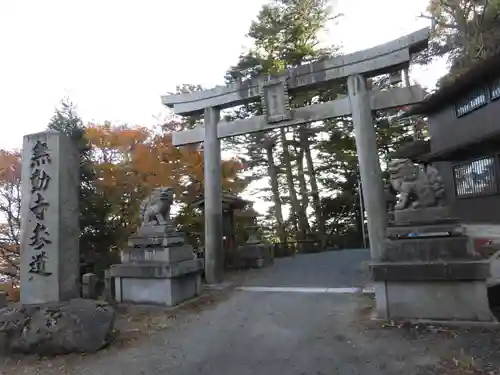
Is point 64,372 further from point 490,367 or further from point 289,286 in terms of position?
point 289,286

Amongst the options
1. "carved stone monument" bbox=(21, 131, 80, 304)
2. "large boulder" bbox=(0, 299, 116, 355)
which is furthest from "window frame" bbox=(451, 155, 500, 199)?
"carved stone monument" bbox=(21, 131, 80, 304)

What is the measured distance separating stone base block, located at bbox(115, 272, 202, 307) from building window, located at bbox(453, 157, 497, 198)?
10902 millimetres

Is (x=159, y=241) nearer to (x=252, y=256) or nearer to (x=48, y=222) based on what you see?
(x=48, y=222)

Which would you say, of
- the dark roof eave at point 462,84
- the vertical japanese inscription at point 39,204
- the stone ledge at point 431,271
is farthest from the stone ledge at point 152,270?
the dark roof eave at point 462,84

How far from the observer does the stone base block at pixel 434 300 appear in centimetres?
558

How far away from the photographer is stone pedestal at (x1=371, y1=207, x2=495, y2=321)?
18.3 ft

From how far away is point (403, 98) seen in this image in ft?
28.4

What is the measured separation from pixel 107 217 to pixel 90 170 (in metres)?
1.89

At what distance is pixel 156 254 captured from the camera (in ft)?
26.5

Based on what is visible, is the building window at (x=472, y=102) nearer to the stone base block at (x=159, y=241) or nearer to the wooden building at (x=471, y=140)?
the wooden building at (x=471, y=140)

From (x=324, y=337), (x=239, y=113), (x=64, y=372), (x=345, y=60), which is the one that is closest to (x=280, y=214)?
(x=239, y=113)

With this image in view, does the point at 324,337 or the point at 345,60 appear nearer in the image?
the point at 324,337

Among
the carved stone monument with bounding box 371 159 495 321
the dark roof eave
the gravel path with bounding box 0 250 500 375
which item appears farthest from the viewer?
the dark roof eave

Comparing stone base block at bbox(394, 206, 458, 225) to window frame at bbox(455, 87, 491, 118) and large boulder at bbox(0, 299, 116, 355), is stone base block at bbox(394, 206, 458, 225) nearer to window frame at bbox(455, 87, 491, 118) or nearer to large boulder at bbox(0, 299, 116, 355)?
large boulder at bbox(0, 299, 116, 355)
